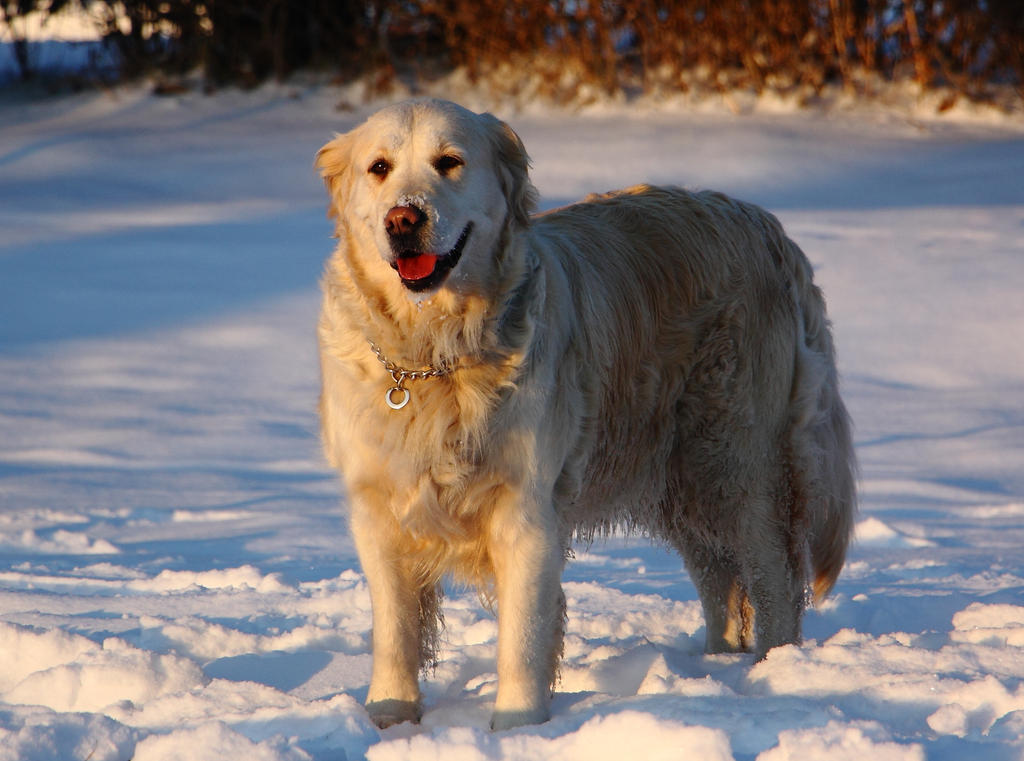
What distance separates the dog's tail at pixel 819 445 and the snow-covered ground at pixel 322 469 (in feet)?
1.05

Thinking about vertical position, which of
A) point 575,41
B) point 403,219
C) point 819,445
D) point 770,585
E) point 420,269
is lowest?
point 770,585

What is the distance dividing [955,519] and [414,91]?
8844 mm

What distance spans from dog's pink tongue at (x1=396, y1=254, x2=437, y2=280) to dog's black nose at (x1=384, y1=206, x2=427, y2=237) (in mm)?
71

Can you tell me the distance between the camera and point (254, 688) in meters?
2.92

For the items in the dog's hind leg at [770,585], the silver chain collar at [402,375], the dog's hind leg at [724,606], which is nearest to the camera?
the silver chain collar at [402,375]

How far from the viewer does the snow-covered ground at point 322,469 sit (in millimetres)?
2609

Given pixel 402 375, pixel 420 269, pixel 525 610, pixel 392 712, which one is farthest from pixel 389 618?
pixel 420 269

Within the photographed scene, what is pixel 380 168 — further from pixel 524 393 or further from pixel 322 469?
pixel 322 469

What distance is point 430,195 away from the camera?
2.75 meters

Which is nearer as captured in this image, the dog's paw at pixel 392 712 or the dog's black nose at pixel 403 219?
the dog's black nose at pixel 403 219

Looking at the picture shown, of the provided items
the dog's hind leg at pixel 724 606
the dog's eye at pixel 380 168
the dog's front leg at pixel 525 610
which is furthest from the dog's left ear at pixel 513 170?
the dog's hind leg at pixel 724 606

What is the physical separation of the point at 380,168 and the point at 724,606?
1.87m

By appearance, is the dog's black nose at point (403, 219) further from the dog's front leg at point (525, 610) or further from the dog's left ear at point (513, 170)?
the dog's front leg at point (525, 610)

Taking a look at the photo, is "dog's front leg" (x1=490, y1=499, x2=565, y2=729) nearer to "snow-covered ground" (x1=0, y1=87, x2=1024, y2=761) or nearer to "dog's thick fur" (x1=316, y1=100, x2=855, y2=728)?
"dog's thick fur" (x1=316, y1=100, x2=855, y2=728)
